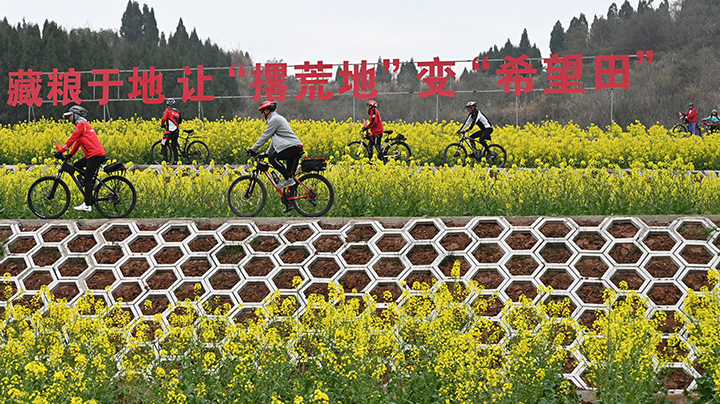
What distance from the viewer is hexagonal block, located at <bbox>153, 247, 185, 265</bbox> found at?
7234mm

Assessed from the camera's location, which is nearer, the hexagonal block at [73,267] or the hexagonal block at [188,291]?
the hexagonal block at [188,291]

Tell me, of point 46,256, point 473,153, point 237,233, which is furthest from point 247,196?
point 473,153

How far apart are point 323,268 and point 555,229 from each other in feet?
7.27

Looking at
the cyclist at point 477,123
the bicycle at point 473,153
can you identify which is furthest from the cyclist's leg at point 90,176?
the bicycle at point 473,153

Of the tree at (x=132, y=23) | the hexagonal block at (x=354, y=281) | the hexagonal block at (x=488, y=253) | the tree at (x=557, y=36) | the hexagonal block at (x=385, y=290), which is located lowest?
the hexagonal block at (x=385, y=290)

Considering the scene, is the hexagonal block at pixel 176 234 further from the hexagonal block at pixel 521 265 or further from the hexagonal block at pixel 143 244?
the hexagonal block at pixel 521 265

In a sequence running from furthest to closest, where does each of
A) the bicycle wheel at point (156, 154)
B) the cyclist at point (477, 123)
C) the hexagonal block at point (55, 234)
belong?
the bicycle wheel at point (156, 154), the cyclist at point (477, 123), the hexagonal block at point (55, 234)

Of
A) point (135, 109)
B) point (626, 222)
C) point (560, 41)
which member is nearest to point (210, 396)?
point (626, 222)

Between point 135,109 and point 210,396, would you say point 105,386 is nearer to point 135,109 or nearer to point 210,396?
point 210,396

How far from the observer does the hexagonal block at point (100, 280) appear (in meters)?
6.97

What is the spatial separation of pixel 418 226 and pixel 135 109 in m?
33.9

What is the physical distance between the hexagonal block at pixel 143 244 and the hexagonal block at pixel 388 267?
7.46 feet

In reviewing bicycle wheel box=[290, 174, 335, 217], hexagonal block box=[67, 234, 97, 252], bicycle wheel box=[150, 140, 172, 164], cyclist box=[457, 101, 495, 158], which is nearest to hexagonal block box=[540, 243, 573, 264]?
bicycle wheel box=[290, 174, 335, 217]

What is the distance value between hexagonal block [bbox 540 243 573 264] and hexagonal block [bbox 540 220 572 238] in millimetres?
142
